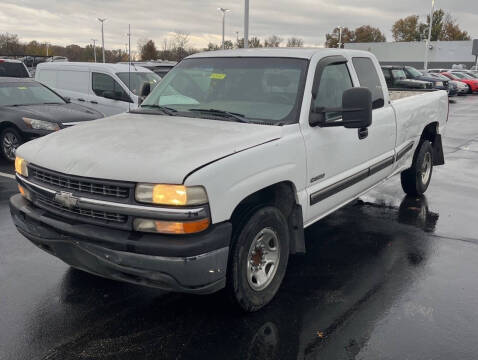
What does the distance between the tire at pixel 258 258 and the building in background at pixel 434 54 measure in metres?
74.2

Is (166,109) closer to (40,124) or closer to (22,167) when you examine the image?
(22,167)

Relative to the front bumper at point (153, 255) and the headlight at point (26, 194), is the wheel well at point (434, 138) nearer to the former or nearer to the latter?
the front bumper at point (153, 255)

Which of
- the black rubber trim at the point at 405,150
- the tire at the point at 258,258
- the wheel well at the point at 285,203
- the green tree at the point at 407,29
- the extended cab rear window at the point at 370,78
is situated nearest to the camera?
the tire at the point at 258,258

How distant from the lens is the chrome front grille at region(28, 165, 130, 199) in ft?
9.98

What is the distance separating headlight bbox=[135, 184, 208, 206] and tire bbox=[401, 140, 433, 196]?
463 cm

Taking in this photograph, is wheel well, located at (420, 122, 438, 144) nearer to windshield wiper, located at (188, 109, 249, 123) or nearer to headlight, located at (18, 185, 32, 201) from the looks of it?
windshield wiper, located at (188, 109, 249, 123)

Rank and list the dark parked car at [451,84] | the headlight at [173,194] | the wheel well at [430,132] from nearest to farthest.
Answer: the headlight at [173,194]
the wheel well at [430,132]
the dark parked car at [451,84]

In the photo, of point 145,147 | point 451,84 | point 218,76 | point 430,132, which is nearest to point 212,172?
point 145,147

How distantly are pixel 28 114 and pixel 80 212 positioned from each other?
656 cm

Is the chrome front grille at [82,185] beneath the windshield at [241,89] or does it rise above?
beneath

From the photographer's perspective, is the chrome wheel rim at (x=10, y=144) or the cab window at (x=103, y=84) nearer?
the chrome wheel rim at (x=10, y=144)

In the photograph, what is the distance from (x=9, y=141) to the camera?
9.09 meters

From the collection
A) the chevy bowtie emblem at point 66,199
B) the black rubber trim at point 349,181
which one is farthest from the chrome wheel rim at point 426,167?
the chevy bowtie emblem at point 66,199

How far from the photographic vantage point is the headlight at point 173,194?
2918 mm
